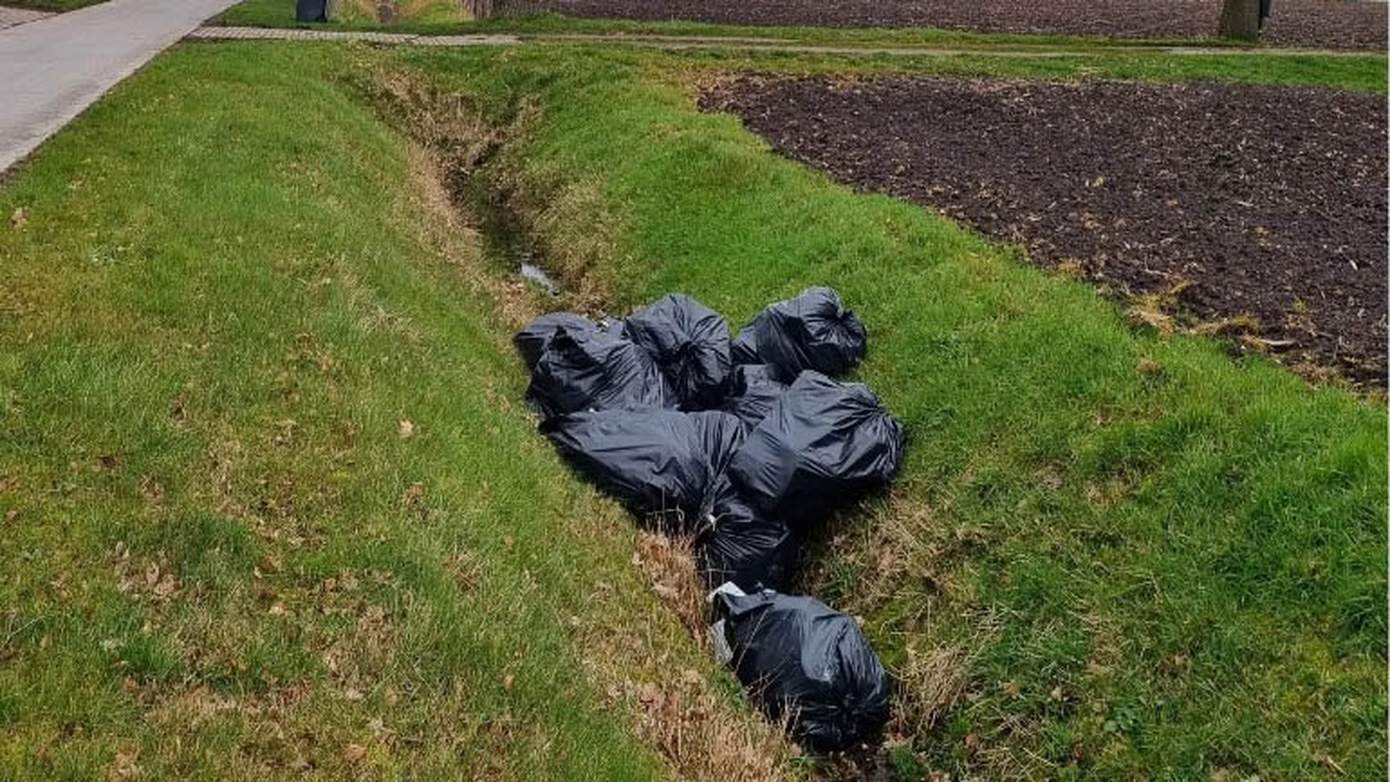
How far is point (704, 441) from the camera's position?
6.60 metres

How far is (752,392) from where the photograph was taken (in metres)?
7.10

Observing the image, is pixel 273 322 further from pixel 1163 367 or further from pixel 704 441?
pixel 1163 367

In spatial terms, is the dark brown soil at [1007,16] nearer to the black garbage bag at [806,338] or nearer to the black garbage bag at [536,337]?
the black garbage bag at [536,337]

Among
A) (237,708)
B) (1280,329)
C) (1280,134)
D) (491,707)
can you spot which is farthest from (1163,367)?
(1280,134)

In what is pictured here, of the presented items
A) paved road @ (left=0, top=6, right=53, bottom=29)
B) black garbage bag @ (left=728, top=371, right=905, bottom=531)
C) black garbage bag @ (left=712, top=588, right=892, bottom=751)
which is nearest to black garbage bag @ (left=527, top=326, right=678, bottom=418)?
black garbage bag @ (left=728, top=371, right=905, bottom=531)

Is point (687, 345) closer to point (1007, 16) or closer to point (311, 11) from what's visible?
point (311, 11)

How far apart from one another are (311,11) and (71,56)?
6.56 meters

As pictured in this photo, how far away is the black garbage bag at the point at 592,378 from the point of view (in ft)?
23.5

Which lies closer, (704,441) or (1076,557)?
(1076,557)

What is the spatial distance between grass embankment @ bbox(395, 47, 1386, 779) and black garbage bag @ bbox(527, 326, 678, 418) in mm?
1412

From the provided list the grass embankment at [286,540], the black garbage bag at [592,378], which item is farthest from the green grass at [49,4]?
the black garbage bag at [592,378]

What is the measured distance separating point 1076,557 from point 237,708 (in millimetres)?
3557

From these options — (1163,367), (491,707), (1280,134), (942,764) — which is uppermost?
(1280,134)

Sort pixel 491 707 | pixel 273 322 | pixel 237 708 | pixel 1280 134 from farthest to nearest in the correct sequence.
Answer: pixel 1280 134 < pixel 273 322 < pixel 491 707 < pixel 237 708
